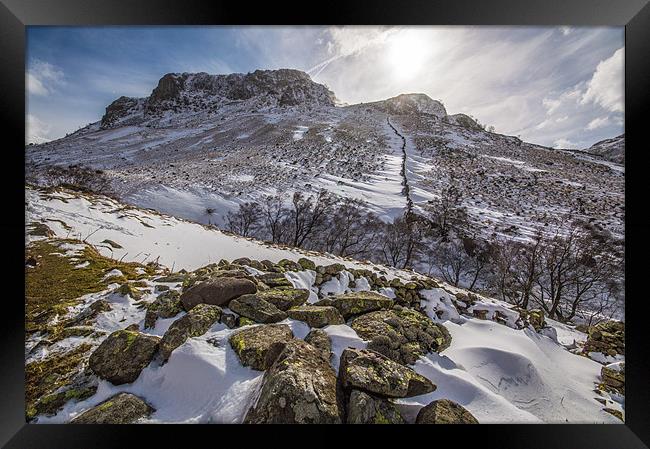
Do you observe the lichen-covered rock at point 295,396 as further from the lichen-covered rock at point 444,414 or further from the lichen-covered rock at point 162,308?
the lichen-covered rock at point 162,308

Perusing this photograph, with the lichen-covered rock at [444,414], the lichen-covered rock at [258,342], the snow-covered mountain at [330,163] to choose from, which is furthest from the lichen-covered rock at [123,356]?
the lichen-covered rock at [444,414]

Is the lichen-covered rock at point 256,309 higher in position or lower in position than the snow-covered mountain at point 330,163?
lower

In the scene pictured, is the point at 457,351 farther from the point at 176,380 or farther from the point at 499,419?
the point at 176,380

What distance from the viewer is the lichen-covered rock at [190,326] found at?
2268 millimetres

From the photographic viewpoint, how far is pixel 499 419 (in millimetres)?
2311

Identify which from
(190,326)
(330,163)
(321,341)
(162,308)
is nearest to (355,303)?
(321,341)

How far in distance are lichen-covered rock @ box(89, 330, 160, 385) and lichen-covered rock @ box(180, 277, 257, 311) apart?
0.51 metres

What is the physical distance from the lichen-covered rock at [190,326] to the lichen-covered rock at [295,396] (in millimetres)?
843

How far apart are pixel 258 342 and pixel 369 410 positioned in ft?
3.54

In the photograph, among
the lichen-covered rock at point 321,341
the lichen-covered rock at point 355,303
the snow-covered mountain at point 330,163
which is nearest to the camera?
the lichen-covered rock at point 321,341

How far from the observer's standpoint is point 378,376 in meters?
2.14

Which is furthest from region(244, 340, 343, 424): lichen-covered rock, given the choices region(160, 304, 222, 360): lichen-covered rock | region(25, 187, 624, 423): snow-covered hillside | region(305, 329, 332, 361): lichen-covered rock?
region(160, 304, 222, 360): lichen-covered rock

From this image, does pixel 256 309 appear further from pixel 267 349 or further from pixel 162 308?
pixel 162 308
